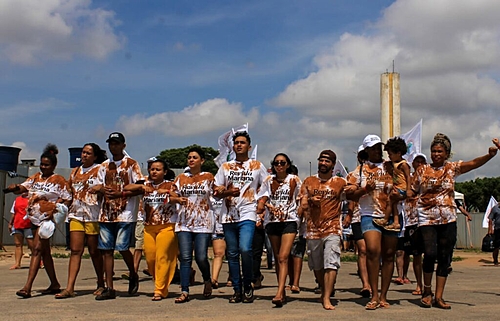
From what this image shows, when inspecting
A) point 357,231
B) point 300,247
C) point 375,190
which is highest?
point 375,190

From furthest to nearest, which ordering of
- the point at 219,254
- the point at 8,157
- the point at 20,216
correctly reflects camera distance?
1. the point at 8,157
2. the point at 20,216
3. the point at 219,254

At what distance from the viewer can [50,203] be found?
8586mm

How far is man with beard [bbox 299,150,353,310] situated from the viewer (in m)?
7.32

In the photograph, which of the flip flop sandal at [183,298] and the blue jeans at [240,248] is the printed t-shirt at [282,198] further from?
the flip flop sandal at [183,298]

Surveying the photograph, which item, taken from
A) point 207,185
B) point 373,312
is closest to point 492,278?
point 373,312

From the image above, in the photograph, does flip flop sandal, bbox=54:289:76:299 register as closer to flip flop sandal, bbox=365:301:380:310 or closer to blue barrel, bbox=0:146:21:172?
flip flop sandal, bbox=365:301:380:310

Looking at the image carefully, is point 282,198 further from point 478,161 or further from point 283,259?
point 478,161

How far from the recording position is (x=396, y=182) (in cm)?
748

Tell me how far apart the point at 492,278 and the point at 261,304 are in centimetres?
652

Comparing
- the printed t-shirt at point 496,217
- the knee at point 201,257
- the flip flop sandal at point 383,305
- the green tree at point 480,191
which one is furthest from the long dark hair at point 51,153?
the green tree at point 480,191

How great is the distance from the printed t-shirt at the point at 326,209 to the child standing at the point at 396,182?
1.53 ft

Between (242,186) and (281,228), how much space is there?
0.70 meters

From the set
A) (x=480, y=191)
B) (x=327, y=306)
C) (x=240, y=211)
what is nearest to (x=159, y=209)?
(x=240, y=211)

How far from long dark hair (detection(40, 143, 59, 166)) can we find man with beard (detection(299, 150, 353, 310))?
3.61m
